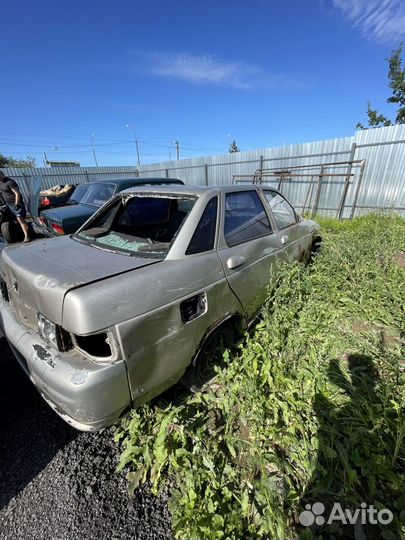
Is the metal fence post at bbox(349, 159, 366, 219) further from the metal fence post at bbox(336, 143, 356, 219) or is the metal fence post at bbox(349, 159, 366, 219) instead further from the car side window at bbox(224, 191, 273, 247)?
the car side window at bbox(224, 191, 273, 247)

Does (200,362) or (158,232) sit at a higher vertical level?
(158,232)

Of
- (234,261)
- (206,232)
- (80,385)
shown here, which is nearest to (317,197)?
(234,261)

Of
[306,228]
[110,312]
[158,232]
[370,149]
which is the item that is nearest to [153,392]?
[110,312]

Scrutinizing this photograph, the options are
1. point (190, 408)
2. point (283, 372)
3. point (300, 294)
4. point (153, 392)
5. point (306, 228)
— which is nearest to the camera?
point (153, 392)

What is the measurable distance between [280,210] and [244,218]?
95 centimetres

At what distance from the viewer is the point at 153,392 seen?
1749 millimetres

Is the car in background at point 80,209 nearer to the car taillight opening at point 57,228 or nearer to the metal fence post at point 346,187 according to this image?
the car taillight opening at point 57,228

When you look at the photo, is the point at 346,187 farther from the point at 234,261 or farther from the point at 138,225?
the point at 234,261

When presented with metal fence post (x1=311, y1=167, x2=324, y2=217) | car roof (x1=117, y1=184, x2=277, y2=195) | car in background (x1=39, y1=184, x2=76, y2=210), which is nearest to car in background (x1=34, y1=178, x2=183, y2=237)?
car roof (x1=117, y1=184, x2=277, y2=195)

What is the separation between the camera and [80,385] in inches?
55.9

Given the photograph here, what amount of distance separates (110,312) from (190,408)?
1.22 metres

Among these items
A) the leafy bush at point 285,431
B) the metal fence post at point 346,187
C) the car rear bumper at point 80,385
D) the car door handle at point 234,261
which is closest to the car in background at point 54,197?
the car door handle at point 234,261

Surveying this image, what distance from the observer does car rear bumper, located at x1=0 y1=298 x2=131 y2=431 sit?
56.6 inches

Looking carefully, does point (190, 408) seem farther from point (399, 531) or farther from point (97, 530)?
point (399, 531)
